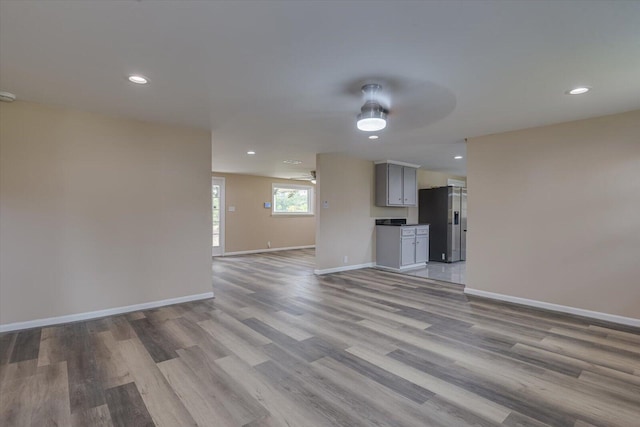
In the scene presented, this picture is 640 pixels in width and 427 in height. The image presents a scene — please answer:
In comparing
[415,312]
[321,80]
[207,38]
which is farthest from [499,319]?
[207,38]

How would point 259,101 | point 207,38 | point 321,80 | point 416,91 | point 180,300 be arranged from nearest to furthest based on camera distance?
point 207,38, point 321,80, point 416,91, point 259,101, point 180,300

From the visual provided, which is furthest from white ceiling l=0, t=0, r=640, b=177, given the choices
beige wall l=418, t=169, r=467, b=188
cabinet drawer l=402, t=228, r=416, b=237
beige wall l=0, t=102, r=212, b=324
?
beige wall l=418, t=169, r=467, b=188

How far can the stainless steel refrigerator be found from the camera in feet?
25.1

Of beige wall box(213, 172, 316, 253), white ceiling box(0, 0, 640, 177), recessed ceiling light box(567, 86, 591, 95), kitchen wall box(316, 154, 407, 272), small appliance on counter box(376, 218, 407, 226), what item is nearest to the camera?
white ceiling box(0, 0, 640, 177)

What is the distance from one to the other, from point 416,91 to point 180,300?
12.9 feet

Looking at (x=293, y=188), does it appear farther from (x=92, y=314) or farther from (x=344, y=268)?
(x=92, y=314)

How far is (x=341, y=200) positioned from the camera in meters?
6.43

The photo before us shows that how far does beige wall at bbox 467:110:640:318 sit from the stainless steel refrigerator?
3072mm

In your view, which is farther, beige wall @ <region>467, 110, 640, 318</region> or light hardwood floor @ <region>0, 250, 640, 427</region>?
beige wall @ <region>467, 110, 640, 318</region>

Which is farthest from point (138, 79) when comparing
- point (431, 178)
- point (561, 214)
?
point (431, 178)

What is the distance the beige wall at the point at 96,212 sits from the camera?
3211 millimetres

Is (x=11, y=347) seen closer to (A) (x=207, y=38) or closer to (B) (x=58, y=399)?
(B) (x=58, y=399)

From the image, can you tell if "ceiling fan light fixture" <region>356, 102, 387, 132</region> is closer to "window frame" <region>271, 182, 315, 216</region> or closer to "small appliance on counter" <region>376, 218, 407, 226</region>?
"small appliance on counter" <region>376, 218, 407, 226</region>

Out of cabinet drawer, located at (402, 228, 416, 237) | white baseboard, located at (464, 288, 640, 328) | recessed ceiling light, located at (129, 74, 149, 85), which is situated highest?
recessed ceiling light, located at (129, 74, 149, 85)
